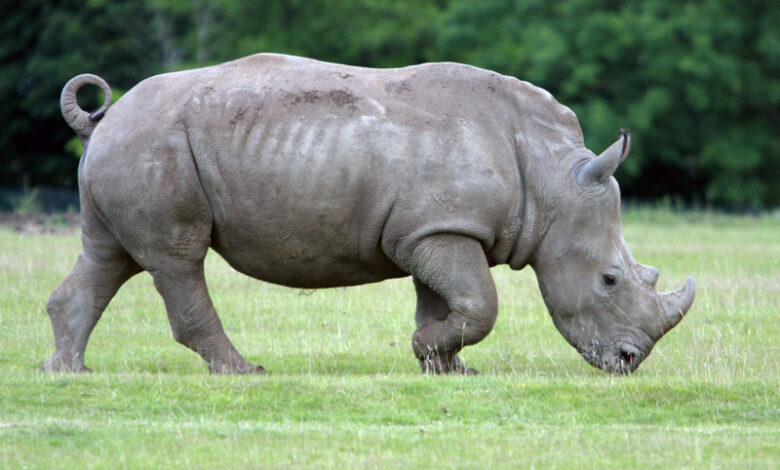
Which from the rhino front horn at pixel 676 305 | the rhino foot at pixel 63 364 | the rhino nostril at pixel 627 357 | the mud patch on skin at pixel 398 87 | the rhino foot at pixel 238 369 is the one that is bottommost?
the rhino foot at pixel 63 364

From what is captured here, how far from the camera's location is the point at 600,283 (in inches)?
369

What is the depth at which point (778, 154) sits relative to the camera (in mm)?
34719

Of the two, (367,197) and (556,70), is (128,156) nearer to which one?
(367,197)

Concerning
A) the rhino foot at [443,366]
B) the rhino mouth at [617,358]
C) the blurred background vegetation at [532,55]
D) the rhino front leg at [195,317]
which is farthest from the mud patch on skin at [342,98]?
the blurred background vegetation at [532,55]

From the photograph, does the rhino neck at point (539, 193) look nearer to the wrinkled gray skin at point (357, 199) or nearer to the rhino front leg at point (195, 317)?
the wrinkled gray skin at point (357, 199)

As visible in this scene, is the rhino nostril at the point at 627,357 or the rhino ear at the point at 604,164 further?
the rhino nostril at the point at 627,357

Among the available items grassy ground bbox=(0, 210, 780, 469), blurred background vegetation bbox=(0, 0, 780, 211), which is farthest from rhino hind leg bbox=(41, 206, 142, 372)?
blurred background vegetation bbox=(0, 0, 780, 211)

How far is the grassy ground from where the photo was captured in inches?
271

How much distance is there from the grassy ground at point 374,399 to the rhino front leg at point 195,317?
31 centimetres

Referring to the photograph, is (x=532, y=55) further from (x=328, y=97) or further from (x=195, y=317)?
(x=195, y=317)

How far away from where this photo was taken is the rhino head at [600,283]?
9328mm

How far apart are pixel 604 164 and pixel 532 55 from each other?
26303 mm

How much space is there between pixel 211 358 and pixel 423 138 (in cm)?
226

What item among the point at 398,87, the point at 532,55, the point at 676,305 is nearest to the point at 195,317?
the point at 398,87
